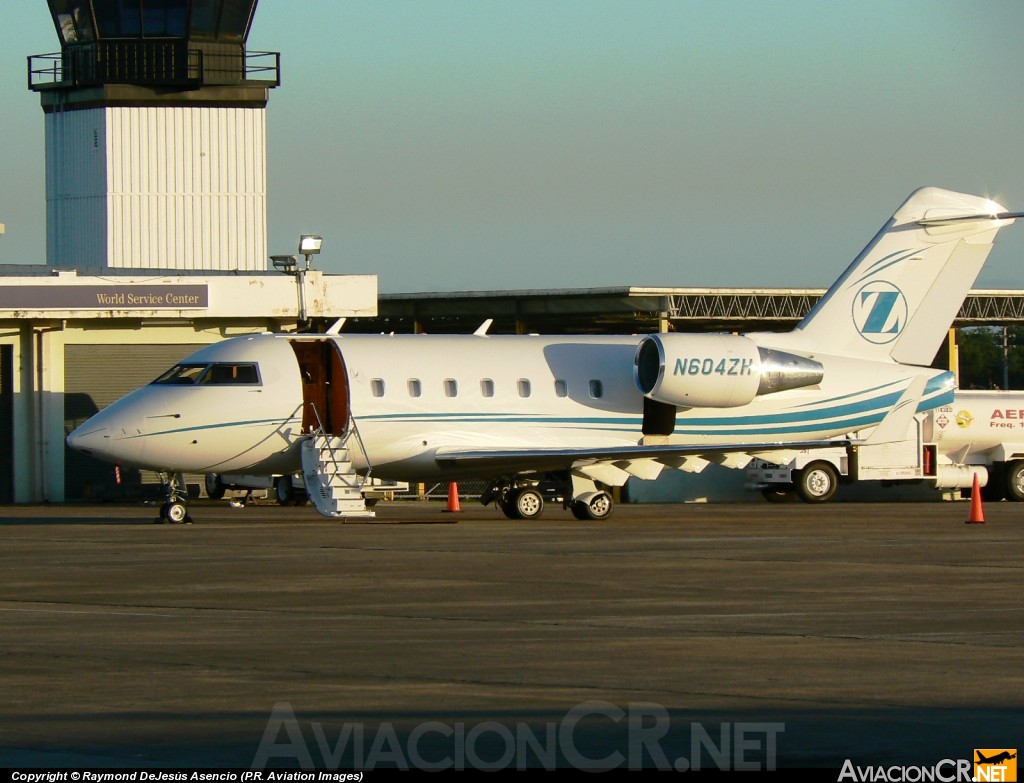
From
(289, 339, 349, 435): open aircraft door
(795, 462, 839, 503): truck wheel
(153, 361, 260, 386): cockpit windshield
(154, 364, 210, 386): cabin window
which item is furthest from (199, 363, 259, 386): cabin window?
(795, 462, 839, 503): truck wheel

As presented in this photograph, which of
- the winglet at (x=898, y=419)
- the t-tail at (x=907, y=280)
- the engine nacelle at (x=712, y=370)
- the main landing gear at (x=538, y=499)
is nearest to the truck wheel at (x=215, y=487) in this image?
the main landing gear at (x=538, y=499)

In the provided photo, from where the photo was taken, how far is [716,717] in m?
9.41

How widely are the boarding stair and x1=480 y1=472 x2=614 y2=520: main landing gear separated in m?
3.03

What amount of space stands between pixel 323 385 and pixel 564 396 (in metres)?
4.60

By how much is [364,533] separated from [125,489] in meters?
16.9

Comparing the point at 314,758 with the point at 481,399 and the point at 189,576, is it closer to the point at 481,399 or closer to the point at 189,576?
the point at 189,576

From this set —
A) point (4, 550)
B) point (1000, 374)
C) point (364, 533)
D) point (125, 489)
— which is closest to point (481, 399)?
point (364, 533)

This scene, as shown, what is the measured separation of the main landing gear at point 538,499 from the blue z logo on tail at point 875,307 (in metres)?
6.88

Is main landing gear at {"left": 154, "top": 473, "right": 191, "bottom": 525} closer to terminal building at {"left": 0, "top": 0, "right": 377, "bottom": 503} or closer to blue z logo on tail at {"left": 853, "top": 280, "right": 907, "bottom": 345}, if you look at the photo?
blue z logo on tail at {"left": 853, "top": 280, "right": 907, "bottom": 345}

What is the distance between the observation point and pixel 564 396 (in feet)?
101

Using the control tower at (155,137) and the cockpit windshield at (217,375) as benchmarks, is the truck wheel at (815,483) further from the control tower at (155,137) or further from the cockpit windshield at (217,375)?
the control tower at (155,137)

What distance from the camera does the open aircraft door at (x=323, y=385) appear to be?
95.1 feet

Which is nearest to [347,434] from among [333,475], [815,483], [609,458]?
[333,475]

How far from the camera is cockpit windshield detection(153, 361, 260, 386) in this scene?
93.3 ft
